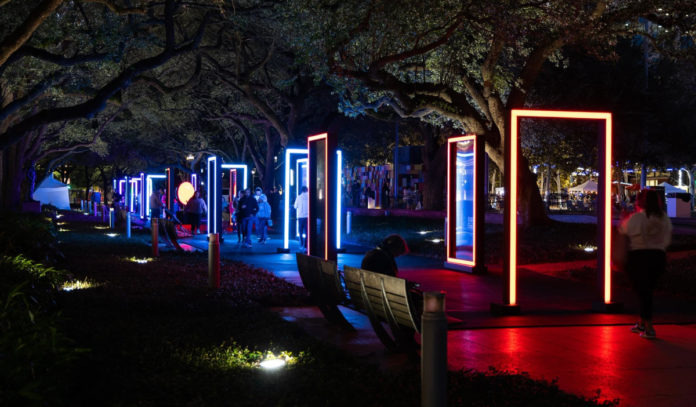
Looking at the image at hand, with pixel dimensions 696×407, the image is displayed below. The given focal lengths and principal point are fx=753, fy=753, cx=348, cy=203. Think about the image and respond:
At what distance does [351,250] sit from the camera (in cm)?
2138

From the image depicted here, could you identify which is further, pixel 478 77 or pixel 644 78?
pixel 644 78

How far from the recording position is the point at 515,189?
10.6 metres

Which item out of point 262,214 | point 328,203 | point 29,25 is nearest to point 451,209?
point 328,203

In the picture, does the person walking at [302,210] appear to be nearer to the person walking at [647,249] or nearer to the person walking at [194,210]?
the person walking at [194,210]

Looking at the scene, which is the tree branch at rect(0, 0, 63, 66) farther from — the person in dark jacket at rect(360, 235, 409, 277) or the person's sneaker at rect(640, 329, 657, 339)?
the person's sneaker at rect(640, 329, 657, 339)

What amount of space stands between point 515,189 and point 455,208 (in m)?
5.66

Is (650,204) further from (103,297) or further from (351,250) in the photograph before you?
(351,250)

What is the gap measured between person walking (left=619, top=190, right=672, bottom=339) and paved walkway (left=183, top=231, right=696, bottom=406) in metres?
0.44

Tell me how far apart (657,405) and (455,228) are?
34.7ft

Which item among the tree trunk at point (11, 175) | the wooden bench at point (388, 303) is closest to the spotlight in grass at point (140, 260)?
the wooden bench at point (388, 303)

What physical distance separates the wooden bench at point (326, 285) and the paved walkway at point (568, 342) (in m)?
0.18

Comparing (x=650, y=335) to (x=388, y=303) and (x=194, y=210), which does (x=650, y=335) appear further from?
(x=194, y=210)

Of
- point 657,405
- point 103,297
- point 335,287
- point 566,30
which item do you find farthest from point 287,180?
point 657,405

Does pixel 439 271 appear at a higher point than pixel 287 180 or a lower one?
lower
